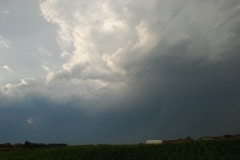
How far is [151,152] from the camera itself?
75.8 m

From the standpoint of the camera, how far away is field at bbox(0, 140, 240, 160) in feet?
233

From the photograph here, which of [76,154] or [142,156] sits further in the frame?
[76,154]

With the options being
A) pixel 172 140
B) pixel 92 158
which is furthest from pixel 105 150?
pixel 172 140

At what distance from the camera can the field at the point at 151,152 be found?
70.9 m

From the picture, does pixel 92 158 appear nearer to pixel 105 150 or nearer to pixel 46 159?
pixel 105 150

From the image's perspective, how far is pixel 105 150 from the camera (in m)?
78.3

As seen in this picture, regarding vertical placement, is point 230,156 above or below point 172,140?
below

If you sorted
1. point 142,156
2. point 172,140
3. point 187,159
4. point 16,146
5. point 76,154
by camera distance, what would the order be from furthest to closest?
point 16,146, point 172,140, point 76,154, point 142,156, point 187,159

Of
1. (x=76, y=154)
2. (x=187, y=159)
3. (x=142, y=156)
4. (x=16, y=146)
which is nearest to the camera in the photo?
(x=187, y=159)

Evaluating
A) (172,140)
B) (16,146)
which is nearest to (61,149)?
(172,140)

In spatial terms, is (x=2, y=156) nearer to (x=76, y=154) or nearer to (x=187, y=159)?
(x=76, y=154)

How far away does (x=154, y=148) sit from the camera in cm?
7931

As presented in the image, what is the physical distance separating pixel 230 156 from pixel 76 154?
30604mm

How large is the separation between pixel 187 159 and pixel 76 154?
77.0ft
